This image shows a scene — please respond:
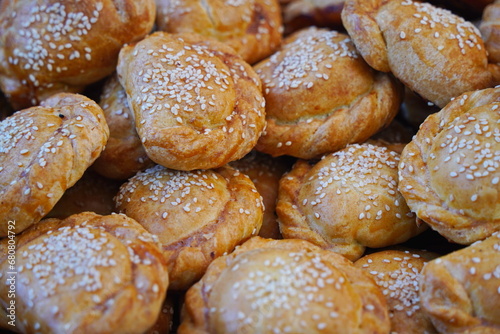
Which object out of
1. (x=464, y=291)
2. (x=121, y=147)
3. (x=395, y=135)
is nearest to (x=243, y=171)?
(x=121, y=147)

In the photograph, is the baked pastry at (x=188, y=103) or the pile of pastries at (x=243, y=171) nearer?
the pile of pastries at (x=243, y=171)

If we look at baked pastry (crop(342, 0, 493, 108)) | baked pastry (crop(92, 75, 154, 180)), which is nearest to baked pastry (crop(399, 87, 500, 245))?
baked pastry (crop(342, 0, 493, 108))

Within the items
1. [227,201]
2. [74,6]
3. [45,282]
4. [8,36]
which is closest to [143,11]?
[74,6]

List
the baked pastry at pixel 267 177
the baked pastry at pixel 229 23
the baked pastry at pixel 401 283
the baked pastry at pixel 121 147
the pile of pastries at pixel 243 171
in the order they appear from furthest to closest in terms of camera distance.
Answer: the baked pastry at pixel 229 23, the baked pastry at pixel 267 177, the baked pastry at pixel 121 147, the baked pastry at pixel 401 283, the pile of pastries at pixel 243 171

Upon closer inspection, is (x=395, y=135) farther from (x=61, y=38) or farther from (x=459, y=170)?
(x=61, y=38)

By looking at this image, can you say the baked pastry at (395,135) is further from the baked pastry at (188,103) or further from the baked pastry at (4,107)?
the baked pastry at (4,107)

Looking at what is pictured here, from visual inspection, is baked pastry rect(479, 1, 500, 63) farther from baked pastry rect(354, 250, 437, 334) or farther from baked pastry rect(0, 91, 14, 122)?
baked pastry rect(0, 91, 14, 122)

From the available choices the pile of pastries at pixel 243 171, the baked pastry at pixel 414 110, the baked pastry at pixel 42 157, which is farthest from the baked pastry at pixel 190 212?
the baked pastry at pixel 414 110
